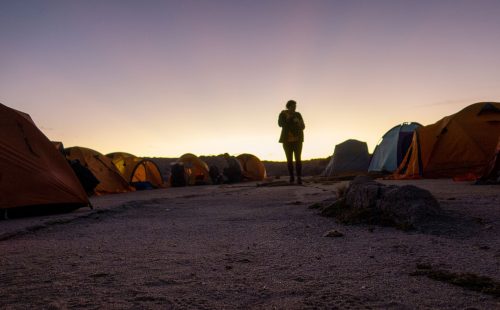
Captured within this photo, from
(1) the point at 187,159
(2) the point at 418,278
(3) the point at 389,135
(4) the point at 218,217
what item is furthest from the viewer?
(1) the point at 187,159

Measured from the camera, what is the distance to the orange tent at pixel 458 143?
12805 millimetres

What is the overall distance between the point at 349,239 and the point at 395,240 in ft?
1.20

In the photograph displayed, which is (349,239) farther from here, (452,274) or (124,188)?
(124,188)

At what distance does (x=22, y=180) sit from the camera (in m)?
6.61

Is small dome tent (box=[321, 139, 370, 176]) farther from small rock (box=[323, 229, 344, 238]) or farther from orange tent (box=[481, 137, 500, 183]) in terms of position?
small rock (box=[323, 229, 344, 238])

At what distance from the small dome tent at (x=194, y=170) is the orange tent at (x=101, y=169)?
4238 mm

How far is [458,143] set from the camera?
1305 centimetres

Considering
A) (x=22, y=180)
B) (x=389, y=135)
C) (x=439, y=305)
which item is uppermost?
(x=389, y=135)

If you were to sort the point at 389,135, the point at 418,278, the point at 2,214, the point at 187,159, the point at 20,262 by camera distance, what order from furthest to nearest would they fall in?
the point at 187,159 → the point at 389,135 → the point at 2,214 → the point at 20,262 → the point at 418,278

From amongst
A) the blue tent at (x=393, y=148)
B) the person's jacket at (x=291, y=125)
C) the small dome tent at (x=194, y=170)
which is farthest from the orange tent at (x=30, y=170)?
the small dome tent at (x=194, y=170)

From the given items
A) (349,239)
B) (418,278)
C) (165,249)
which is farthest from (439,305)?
(165,249)

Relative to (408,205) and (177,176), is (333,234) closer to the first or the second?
(408,205)

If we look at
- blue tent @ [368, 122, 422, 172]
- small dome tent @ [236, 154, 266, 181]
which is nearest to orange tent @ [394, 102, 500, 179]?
blue tent @ [368, 122, 422, 172]

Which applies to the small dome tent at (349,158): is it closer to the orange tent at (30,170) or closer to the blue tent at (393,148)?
the blue tent at (393,148)
